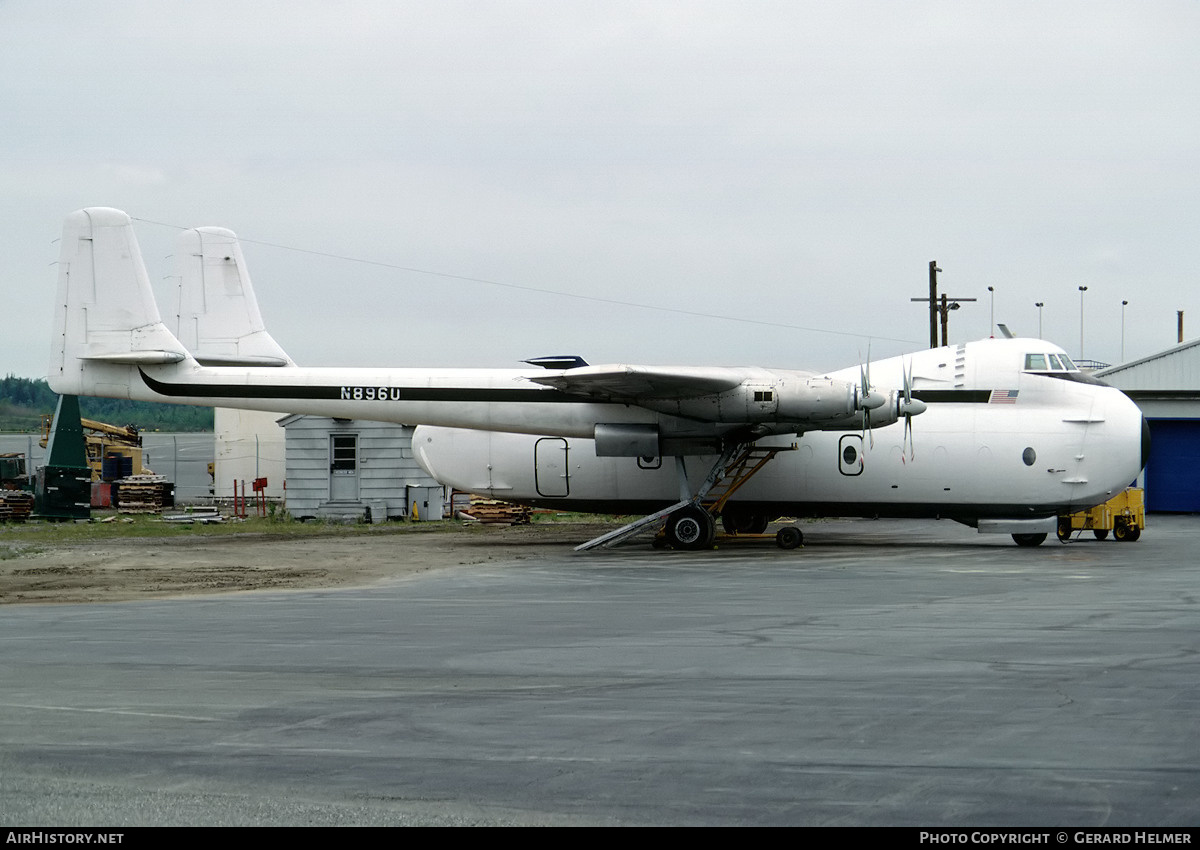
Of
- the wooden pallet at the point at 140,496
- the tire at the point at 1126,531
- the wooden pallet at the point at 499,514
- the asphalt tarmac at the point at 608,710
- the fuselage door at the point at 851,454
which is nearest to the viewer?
the asphalt tarmac at the point at 608,710

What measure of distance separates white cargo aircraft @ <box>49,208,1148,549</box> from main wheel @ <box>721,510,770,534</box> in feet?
3.96

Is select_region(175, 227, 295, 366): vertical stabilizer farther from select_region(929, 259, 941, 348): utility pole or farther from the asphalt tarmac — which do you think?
select_region(929, 259, 941, 348): utility pole

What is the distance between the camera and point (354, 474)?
39.1 meters

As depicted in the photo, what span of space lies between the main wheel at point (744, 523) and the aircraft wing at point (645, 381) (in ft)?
17.8

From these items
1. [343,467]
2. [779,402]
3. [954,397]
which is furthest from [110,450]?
[954,397]

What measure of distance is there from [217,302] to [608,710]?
25.6 meters

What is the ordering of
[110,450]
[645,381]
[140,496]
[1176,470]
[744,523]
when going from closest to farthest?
[645,381] → [744,523] → [140,496] → [1176,470] → [110,450]

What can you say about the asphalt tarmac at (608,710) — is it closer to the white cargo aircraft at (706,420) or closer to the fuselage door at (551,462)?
the white cargo aircraft at (706,420)

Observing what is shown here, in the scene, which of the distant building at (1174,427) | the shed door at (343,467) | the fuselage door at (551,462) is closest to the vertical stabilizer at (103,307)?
the fuselage door at (551,462)

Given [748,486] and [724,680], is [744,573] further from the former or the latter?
[724,680]

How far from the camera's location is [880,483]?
90.7 ft

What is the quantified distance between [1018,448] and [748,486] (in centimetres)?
596

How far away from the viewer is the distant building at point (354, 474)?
38750 millimetres

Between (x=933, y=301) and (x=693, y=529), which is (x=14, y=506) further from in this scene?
(x=933, y=301)
